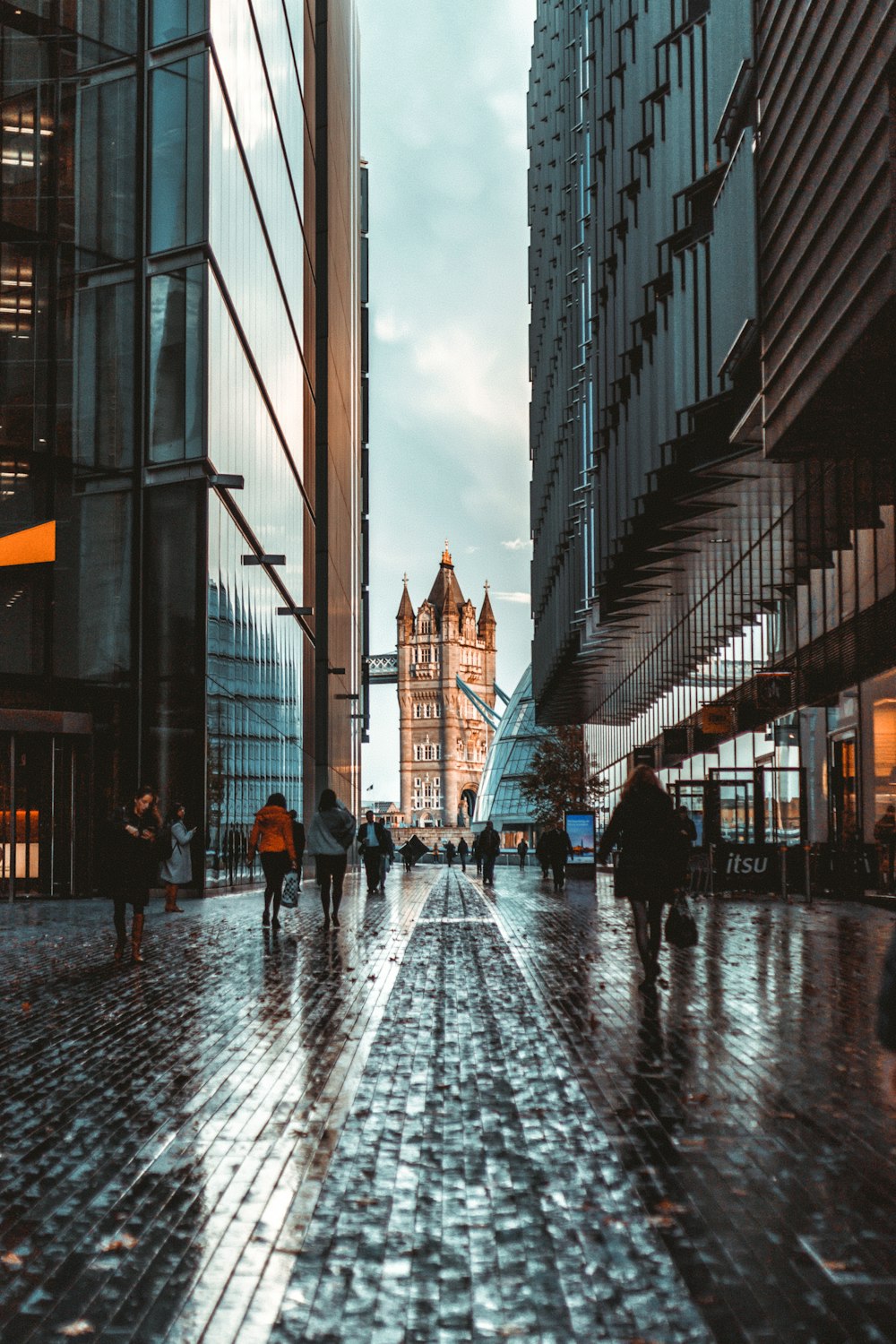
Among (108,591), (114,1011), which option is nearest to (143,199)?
(108,591)

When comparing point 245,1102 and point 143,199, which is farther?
point 143,199

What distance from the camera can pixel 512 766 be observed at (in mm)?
114688

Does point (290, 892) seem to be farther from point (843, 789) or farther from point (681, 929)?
point (843, 789)

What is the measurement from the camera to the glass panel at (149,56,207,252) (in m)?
27.1

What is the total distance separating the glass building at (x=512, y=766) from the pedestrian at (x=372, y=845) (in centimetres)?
7501

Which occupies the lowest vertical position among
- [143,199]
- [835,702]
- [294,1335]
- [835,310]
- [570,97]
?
[294,1335]

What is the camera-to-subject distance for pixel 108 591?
26547 mm

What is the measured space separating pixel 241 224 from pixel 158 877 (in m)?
13.3

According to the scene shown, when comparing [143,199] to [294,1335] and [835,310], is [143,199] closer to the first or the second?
[835,310]

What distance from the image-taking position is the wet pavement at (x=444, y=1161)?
407 cm

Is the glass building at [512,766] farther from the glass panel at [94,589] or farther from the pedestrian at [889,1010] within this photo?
the pedestrian at [889,1010]

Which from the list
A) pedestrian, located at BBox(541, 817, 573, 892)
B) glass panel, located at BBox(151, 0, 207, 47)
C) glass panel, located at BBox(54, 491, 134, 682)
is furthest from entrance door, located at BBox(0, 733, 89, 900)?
glass panel, located at BBox(151, 0, 207, 47)

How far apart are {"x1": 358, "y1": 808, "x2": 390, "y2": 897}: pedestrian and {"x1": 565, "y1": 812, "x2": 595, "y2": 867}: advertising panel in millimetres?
9361

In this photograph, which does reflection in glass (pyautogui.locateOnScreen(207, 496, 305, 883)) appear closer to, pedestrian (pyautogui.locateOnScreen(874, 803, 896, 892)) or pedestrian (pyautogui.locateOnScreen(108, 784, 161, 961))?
pedestrian (pyautogui.locateOnScreen(874, 803, 896, 892))
